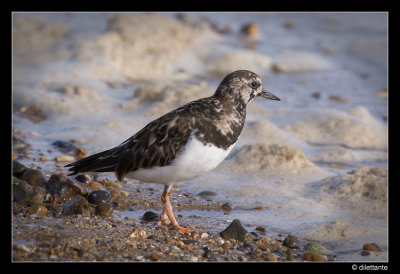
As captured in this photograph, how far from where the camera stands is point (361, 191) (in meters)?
5.85

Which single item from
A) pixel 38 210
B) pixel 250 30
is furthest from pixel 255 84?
pixel 250 30

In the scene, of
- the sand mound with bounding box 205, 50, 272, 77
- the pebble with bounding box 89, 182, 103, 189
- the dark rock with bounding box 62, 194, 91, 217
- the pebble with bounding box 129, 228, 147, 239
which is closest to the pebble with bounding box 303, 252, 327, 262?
the pebble with bounding box 129, 228, 147, 239

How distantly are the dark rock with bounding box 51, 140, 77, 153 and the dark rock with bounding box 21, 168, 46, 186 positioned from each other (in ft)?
4.81

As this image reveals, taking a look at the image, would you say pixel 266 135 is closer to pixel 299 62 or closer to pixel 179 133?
pixel 179 133

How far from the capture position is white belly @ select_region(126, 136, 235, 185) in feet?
15.7

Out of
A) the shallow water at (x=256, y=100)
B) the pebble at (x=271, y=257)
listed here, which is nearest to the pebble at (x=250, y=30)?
the shallow water at (x=256, y=100)

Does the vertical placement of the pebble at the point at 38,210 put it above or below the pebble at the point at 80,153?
below

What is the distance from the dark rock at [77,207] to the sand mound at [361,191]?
102 inches

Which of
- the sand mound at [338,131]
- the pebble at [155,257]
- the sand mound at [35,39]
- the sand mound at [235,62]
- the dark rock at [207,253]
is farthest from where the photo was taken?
the sand mound at [235,62]

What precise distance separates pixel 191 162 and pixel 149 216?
2.98 ft

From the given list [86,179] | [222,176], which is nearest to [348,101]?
[222,176]

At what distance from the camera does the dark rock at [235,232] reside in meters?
4.91

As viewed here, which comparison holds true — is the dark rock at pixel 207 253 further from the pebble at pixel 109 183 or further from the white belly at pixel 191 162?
the pebble at pixel 109 183

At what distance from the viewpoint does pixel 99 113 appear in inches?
332
